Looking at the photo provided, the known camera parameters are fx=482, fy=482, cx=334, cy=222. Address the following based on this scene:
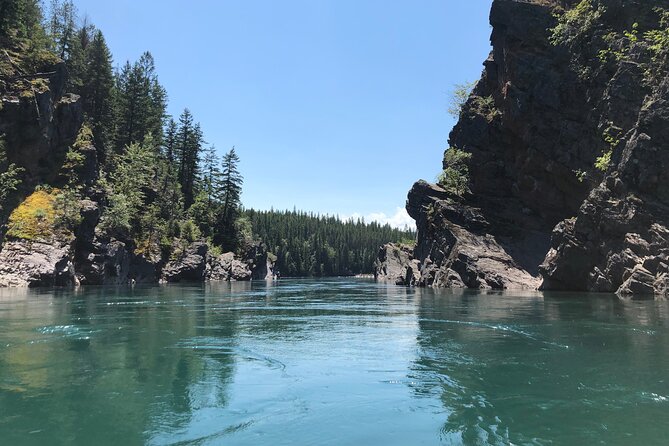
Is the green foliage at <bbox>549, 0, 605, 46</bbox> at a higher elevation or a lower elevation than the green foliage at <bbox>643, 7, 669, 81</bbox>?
higher

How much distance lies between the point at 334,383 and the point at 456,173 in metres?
60.5

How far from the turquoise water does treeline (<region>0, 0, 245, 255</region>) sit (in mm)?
43435

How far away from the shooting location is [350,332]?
19000 mm

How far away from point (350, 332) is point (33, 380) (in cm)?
1105

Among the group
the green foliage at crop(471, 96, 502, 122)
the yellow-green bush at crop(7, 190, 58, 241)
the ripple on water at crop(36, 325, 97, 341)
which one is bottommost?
the ripple on water at crop(36, 325, 97, 341)

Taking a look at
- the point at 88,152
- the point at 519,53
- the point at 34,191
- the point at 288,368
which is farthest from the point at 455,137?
the point at 288,368

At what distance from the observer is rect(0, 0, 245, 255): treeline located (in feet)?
191

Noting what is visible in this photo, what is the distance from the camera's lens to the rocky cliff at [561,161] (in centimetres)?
3659

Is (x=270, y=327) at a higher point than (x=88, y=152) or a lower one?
lower

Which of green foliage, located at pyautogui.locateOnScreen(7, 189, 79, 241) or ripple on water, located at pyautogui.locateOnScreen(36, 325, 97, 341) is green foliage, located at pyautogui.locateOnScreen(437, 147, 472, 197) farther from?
ripple on water, located at pyautogui.locateOnScreen(36, 325, 97, 341)

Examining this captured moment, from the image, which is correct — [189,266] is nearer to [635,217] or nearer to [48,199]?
[48,199]

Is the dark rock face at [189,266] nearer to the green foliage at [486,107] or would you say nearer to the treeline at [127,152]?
the treeline at [127,152]

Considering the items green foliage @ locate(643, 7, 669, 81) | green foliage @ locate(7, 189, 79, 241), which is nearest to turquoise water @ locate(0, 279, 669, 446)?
green foliage @ locate(643, 7, 669, 81)

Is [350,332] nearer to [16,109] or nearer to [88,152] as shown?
[16,109]
